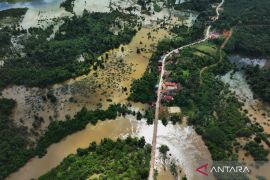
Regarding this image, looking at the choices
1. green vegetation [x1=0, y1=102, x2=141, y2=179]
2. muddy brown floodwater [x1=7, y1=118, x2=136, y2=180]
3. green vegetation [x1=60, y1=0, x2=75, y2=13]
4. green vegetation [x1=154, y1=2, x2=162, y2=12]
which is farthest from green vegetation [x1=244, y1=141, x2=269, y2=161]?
green vegetation [x1=60, y1=0, x2=75, y2=13]

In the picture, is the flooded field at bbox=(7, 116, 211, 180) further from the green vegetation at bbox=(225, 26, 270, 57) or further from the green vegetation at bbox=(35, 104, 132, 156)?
the green vegetation at bbox=(225, 26, 270, 57)

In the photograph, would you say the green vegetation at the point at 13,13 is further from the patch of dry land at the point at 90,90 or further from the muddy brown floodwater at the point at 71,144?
the muddy brown floodwater at the point at 71,144

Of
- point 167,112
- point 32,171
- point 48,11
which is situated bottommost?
point 32,171

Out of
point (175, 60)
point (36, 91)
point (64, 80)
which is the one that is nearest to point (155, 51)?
point (175, 60)

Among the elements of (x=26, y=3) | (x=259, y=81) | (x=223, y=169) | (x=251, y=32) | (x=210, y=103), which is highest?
(x=26, y=3)

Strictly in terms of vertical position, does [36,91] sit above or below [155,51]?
below

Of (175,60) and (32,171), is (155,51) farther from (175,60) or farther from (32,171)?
(32,171)

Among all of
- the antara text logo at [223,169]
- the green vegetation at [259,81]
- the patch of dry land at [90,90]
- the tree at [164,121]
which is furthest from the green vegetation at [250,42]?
the antara text logo at [223,169]

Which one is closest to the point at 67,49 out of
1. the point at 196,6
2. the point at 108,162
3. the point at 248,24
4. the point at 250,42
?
the point at 108,162

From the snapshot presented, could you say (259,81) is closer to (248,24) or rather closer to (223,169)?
(248,24)
